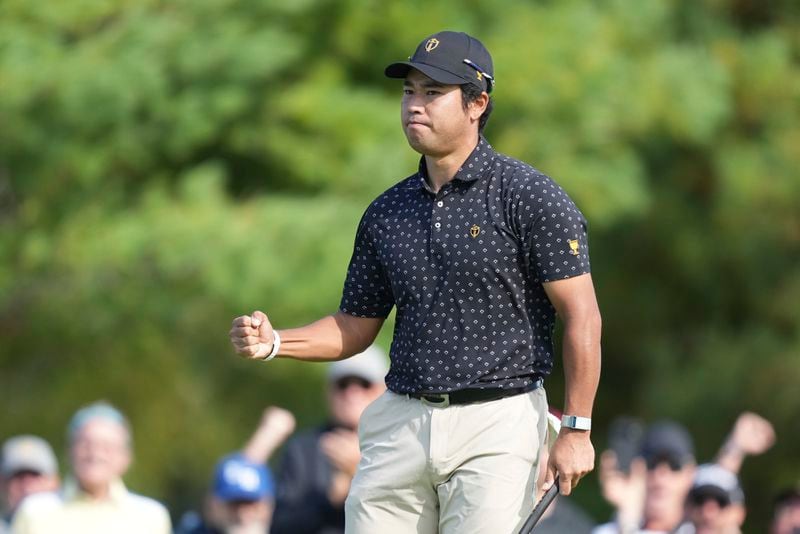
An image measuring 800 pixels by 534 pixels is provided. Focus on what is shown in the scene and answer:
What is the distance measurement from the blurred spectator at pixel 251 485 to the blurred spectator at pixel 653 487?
1.53 m

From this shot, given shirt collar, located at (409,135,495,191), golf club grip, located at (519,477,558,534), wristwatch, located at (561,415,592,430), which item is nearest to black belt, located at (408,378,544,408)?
wristwatch, located at (561,415,592,430)

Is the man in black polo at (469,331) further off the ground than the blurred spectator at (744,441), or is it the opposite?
the man in black polo at (469,331)

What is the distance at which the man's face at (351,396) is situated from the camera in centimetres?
718

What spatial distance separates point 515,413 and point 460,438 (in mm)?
179

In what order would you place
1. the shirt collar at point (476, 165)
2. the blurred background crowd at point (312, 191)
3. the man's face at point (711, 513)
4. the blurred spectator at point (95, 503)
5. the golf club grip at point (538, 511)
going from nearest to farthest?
the golf club grip at point (538, 511)
the shirt collar at point (476, 165)
the blurred spectator at point (95, 503)
the man's face at point (711, 513)
the blurred background crowd at point (312, 191)

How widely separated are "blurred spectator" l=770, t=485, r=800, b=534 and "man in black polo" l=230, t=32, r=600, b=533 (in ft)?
11.2

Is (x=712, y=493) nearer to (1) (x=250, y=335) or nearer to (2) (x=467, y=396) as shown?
(2) (x=467, y=396)

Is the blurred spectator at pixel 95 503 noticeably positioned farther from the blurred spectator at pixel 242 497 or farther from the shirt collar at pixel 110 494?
the blurred spectator at pixel 242 497

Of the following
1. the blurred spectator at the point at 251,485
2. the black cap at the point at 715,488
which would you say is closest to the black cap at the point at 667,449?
the black cap at the point at 715,488

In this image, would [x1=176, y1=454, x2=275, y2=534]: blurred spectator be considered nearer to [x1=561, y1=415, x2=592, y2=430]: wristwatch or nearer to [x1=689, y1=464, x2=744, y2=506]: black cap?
[x1=689, y1=464, x2=744, y2=506]: black cap

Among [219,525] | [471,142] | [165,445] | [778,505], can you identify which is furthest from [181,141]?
[471,142]

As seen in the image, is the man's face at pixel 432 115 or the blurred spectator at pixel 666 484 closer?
the man's face at pixel 432 115

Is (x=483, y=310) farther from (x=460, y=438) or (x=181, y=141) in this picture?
(x=181, y=141)

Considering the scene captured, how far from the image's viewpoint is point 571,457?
4699mm
